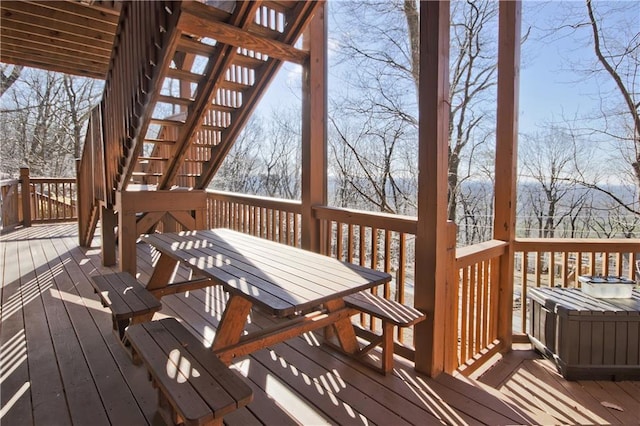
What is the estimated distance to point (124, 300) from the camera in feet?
6.86

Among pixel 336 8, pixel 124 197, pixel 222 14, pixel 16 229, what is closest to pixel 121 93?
pixel 124 197

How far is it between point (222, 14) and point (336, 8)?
3827mm

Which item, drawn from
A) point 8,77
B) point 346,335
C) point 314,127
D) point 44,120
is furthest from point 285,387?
point 44,120

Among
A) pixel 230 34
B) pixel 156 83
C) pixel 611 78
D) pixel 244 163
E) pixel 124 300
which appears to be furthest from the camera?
pixel 244 163

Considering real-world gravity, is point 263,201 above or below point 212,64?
below

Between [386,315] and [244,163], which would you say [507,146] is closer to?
[386,315]

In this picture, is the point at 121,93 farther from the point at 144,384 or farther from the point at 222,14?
the point at 144,384

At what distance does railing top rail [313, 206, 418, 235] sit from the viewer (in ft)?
7.09

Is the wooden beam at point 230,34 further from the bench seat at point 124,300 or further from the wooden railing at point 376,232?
the bench seat at point 124,300

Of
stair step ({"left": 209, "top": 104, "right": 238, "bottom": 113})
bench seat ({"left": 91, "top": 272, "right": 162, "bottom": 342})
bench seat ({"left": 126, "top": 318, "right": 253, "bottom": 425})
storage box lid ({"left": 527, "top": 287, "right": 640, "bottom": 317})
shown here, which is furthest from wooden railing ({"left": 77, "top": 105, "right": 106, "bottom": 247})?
storage box lid ({"left": 527, "top": 287, "right": 640, "bottom": 317})

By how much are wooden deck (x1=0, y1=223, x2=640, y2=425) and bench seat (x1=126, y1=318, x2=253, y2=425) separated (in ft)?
1.28

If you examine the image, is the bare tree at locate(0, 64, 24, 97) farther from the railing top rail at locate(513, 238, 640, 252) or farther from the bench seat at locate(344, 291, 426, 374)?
the railing top rail at locate(513, 238, 640, 252)

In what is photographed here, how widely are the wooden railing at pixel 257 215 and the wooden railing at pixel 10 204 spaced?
410 cm

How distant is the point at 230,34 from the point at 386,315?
221cm
